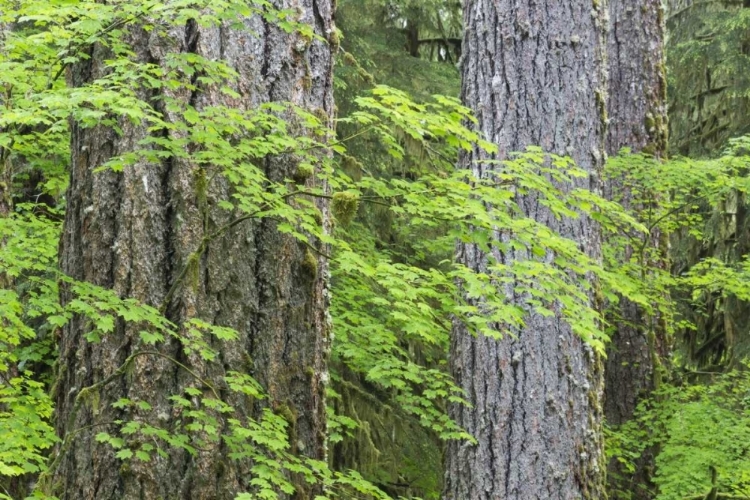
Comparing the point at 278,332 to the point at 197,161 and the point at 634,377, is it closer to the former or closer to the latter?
the point at 197,161

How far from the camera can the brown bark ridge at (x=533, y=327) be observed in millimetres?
5109

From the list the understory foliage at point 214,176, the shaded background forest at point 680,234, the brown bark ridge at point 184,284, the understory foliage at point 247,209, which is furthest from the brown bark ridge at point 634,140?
the brown bark ridge at point 184,284

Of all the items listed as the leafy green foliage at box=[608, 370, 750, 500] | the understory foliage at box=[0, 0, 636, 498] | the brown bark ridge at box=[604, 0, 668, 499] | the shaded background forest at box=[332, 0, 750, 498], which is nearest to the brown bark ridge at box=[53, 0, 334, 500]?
the understory foliage at box=[0, 0, 636, 498]

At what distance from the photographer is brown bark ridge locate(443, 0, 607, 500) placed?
16.8ft

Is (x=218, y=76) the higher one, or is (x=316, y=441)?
(x=218, y=76)

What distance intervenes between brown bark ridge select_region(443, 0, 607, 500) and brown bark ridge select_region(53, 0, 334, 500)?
1.92 meters

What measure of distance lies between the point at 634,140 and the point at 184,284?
18.5ft

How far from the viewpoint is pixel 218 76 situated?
328cm

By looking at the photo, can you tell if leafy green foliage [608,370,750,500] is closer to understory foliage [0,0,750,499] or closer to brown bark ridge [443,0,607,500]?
brown bark ridge [443,0,607,500]

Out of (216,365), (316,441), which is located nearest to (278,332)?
(216,365)

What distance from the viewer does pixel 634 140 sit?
25.7 feet

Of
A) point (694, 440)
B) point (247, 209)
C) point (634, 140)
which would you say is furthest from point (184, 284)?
point (634, 140)

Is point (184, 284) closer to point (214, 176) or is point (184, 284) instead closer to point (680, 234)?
point (214, 176)

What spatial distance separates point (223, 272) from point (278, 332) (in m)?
0.32
